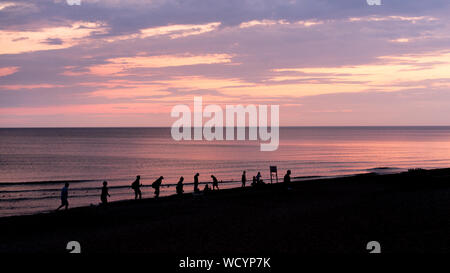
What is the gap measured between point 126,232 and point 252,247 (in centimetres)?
565

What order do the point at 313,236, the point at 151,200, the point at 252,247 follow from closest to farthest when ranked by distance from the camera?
the point at 252,247 → the point at 313,236 → the point at 151,200

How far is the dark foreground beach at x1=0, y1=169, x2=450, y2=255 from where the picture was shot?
12281 millimetres

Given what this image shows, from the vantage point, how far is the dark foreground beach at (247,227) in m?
12.3

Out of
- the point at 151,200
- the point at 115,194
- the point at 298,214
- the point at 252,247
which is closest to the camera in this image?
the point at 252,247

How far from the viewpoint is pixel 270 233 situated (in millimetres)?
14000

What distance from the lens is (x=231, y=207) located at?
69.6 feet

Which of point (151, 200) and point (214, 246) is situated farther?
point (151, 200)

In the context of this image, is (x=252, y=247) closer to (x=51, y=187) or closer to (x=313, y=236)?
(x=313, y=236)

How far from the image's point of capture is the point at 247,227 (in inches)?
599
